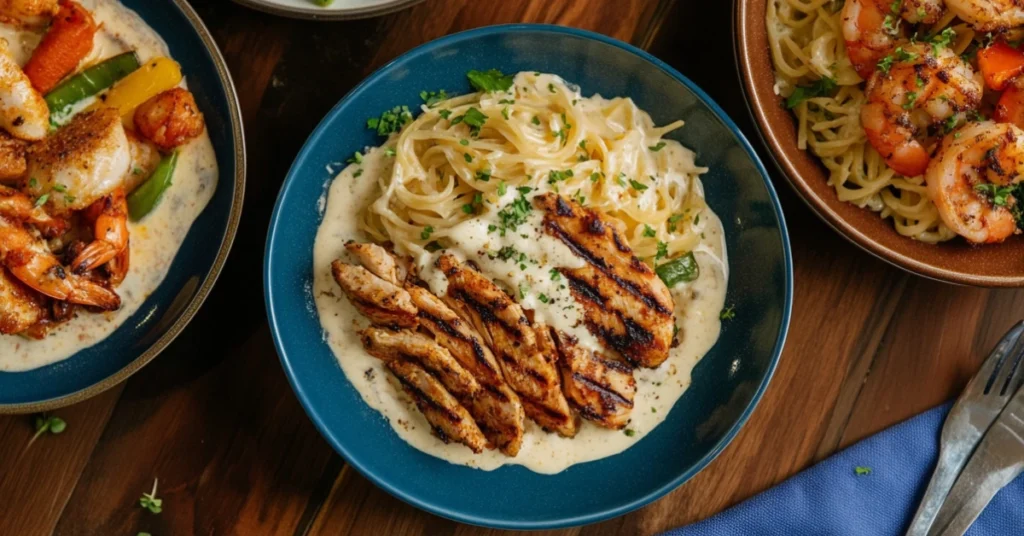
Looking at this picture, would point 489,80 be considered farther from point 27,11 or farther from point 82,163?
point 27,11

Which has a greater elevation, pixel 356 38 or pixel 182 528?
pixel 356 38

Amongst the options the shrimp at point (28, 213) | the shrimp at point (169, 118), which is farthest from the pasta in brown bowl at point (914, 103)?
the shrimp at point (28, 213)

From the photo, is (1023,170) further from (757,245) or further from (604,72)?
(604,72)

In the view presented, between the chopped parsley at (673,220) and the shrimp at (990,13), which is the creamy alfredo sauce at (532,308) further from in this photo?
the shrimp at (990,13)

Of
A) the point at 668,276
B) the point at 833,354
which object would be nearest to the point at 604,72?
the point at 668,276

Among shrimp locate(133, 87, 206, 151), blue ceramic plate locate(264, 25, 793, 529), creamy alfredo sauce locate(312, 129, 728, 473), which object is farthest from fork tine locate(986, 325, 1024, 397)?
shrimp locate(133, 87, 206, 151)

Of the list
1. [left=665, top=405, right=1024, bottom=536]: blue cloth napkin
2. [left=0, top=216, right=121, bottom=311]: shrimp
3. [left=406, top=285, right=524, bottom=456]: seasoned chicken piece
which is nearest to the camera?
[left=0, top=216, right=121, bottom=311]: shrimp

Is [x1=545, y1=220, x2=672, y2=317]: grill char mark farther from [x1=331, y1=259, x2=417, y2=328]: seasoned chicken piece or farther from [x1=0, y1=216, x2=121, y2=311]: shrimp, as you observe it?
[x1=0, y1=216, x2=121, y2=311]: shrimp
